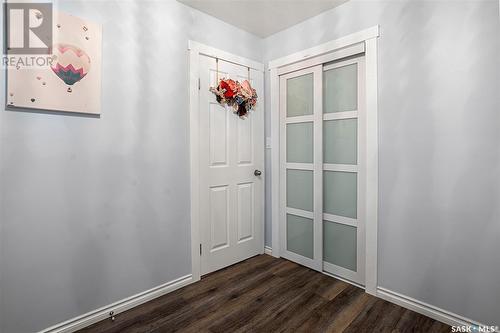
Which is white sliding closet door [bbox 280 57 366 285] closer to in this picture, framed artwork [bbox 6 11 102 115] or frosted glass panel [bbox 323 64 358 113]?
frosted glass panel [bbox 323 64 358 113]

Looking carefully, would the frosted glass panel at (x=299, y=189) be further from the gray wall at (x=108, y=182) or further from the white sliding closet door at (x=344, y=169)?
the gray wall at (x=108, y=182)

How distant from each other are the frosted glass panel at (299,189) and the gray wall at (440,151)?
0.70 meters

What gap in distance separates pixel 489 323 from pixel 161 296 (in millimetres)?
2207

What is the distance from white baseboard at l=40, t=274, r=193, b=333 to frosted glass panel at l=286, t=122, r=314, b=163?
151 cm

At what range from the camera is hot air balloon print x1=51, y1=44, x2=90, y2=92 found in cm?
155

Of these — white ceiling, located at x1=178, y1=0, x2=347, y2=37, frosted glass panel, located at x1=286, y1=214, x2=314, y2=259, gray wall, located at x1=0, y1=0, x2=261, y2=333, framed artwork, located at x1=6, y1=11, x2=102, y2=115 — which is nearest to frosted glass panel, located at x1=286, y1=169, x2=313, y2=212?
frosted glass panel, located at x1=286, y1=214, x2=314, y2=259

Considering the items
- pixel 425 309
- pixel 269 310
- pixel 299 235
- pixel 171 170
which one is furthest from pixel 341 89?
pixel 269 310

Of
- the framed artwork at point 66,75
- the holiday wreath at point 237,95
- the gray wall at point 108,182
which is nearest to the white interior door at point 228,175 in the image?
the holiday wreath at point 237,95

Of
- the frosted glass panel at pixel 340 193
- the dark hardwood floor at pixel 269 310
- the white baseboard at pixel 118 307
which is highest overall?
the frosted glass panel at pixel 340 193

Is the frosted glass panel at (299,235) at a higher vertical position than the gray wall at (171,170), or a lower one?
lower

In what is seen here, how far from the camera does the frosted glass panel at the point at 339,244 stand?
2.26m

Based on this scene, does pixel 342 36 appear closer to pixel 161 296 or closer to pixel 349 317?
pixel 349 317

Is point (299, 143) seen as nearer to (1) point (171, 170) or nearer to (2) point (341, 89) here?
(2) point (341, 89)

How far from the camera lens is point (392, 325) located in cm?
169
